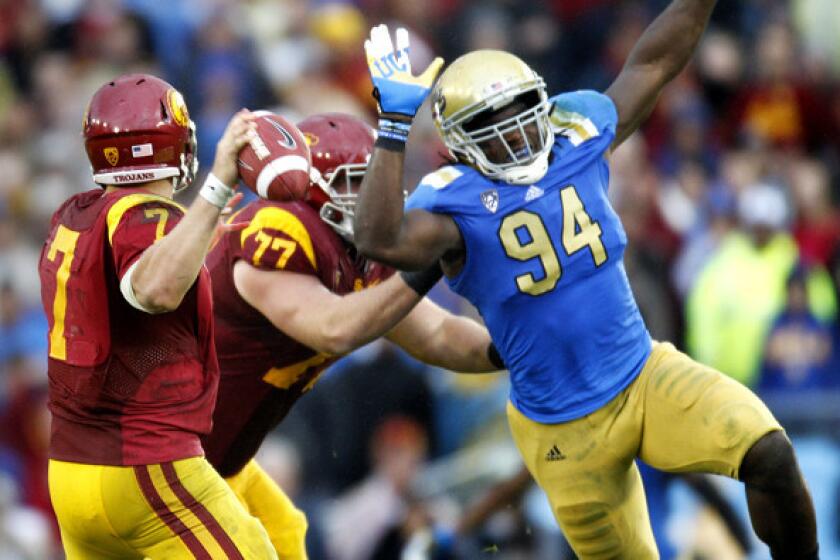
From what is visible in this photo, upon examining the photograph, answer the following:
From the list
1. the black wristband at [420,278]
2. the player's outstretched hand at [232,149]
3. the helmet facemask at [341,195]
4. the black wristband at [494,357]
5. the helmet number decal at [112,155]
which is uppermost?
the player's outstretched hand at [232,149]

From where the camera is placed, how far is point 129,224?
402cm

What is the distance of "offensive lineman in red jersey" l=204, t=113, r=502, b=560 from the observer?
15.6 feet

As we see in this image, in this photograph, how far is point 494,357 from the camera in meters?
5.12

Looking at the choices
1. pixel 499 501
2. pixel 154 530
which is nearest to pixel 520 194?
pixel 154 530

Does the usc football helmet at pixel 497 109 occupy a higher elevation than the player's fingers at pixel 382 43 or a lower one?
lower

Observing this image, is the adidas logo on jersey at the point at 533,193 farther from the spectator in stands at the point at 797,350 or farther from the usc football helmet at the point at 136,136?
the spectator in stands at the point at 797,350

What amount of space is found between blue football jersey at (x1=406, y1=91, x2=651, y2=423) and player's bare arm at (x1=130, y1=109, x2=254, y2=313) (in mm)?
694

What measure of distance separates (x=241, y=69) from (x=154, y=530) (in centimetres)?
597

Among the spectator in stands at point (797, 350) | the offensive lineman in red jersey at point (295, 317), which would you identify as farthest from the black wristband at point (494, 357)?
the spectator in stands at point (797, 350)

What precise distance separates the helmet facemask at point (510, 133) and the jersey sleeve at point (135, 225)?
2.99 ft

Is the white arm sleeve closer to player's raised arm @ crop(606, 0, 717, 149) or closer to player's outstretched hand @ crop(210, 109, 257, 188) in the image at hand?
player's outstretched hand @ crop(210, 109, 257, 188)

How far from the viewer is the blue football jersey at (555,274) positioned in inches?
174

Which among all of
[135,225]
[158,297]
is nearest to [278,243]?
[135,225]

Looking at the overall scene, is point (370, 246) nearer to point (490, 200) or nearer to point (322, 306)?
point (490, 200)
